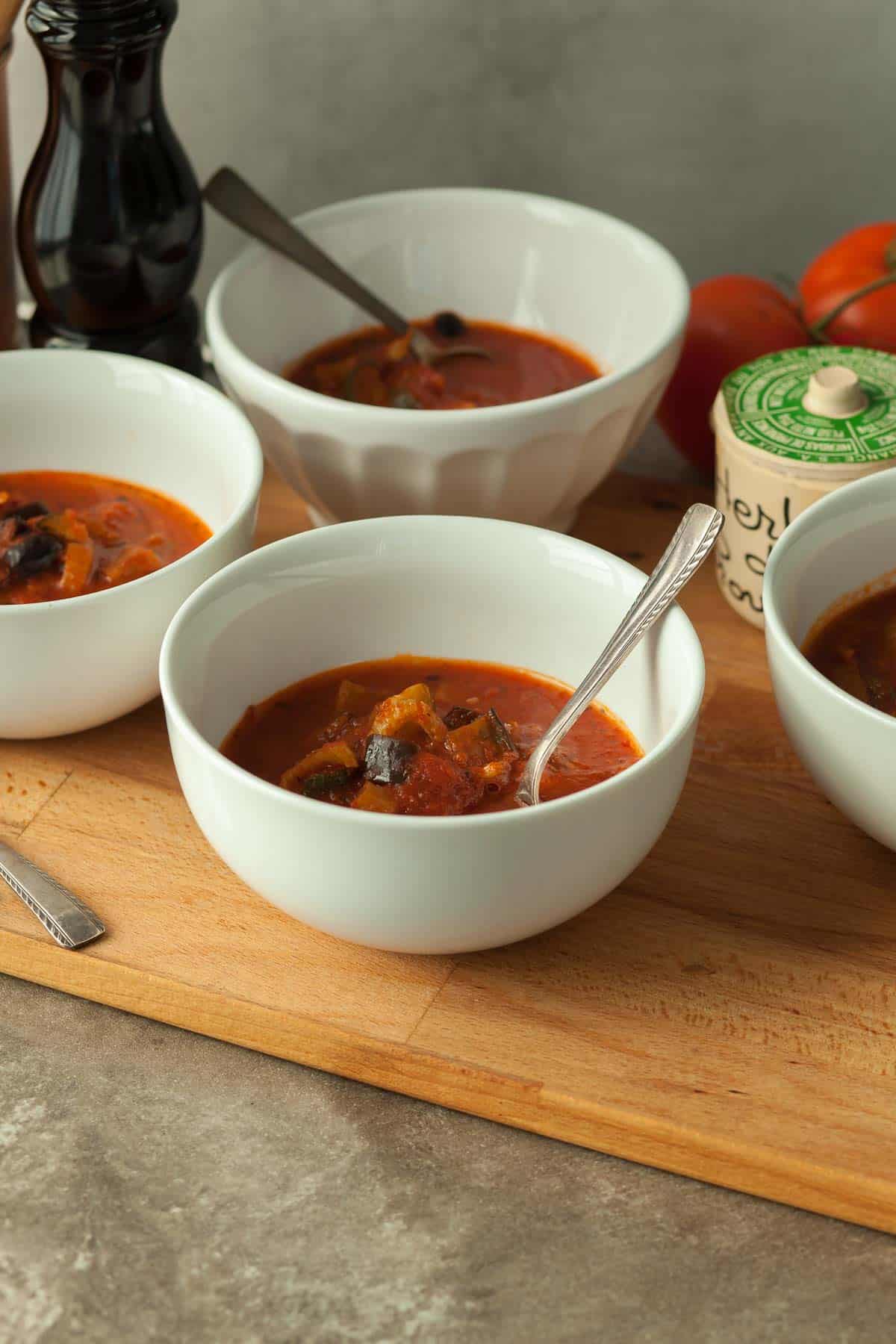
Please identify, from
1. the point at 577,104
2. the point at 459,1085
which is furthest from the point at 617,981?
the point at 577,104

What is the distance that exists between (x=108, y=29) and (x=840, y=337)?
1.06m

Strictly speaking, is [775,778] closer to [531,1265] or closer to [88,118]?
[531,1265]

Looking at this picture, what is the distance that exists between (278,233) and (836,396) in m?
0.79

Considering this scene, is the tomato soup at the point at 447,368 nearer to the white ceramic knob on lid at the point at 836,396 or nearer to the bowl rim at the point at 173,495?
the bowl rim at the point at 173,495

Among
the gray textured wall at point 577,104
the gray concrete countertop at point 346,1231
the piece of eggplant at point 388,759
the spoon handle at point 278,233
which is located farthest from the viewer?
the gray textured wall at point 577,104

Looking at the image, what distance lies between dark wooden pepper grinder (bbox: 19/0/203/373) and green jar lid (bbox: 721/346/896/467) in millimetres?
766

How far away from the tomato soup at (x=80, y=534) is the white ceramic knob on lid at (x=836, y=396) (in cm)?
75

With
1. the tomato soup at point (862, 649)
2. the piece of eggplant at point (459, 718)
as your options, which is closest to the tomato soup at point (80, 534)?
the piece of eggplant at point (459, 718)

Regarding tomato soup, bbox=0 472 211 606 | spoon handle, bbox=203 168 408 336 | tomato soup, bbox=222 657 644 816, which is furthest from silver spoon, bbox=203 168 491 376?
tomato soup, bbox=222 657 644 816

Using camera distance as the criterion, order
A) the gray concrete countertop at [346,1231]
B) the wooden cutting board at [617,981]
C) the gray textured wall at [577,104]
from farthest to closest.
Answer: the gray textured wall at [577,104]
the wooden cutting board at [617,981]
the gray concrete countertop at [346,1231]

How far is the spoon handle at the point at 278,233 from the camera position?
7.17 feet

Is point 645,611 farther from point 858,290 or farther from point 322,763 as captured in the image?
point 858,290

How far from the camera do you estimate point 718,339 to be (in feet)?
7.44

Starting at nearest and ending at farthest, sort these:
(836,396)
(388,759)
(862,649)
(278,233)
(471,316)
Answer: (388,759)
(862,649)
(836,396)
(278,233)
(471,316)
